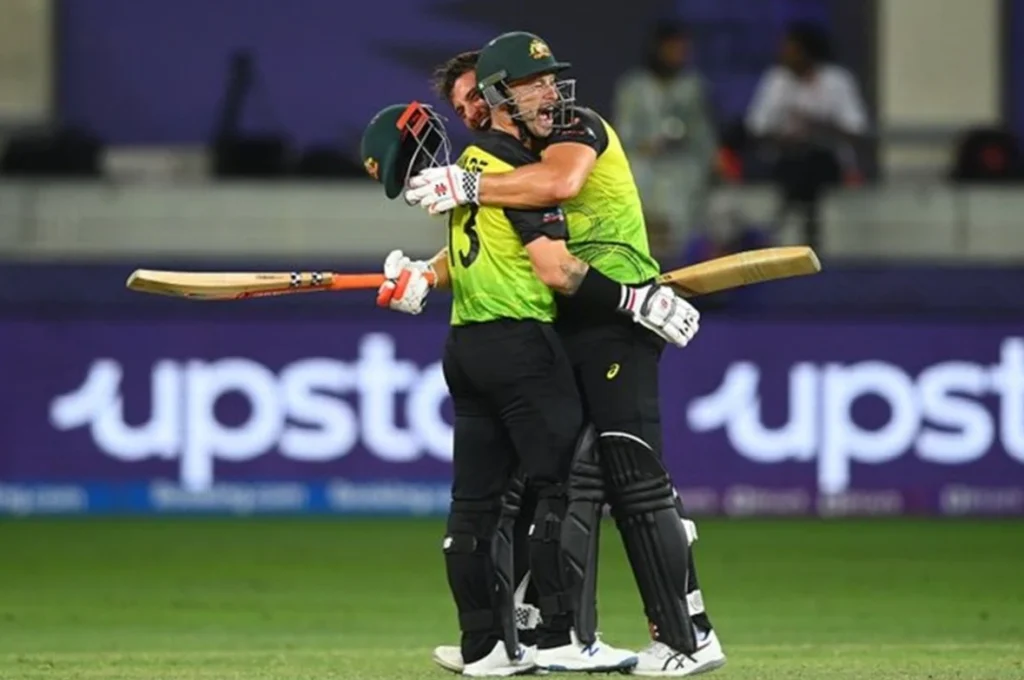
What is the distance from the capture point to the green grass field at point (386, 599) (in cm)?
905

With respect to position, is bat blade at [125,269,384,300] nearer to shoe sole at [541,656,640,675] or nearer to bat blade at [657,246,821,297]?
bat blade at [657,246,821,297]

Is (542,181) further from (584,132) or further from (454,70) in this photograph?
(454,70)

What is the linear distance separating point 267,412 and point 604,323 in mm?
6688

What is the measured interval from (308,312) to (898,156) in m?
5.49

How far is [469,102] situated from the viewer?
848 centimetres

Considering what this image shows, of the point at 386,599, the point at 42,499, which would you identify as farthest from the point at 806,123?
the point at 386,599

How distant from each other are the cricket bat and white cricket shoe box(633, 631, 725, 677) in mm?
1183

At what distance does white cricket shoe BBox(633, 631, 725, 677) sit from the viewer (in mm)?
8320

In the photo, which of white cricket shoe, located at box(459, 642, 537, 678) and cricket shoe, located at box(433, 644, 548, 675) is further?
cricket shoe, located at box(433, 644, 548, 675)

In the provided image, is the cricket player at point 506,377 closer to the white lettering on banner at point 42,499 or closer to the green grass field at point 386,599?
the green grass field at point 386,599

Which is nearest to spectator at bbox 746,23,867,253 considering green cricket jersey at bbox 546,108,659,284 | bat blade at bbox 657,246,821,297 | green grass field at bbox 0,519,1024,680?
green grass field at bbox 0,519,1024,680

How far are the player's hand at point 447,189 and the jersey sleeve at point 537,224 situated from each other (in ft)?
0.44

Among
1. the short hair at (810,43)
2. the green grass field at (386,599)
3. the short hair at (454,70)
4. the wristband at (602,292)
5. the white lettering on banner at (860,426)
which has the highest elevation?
the short hair at (810,43)

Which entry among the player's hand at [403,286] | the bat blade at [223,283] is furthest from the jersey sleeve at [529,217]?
the bat blade at [223,283]
